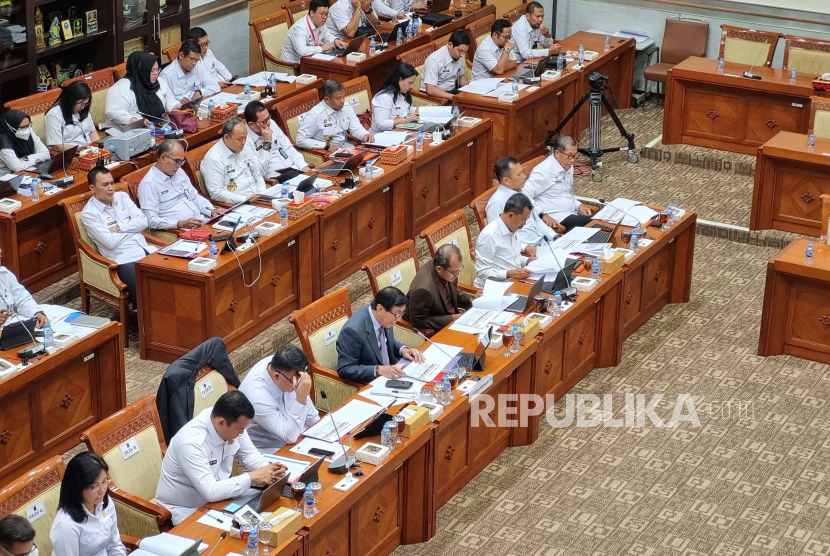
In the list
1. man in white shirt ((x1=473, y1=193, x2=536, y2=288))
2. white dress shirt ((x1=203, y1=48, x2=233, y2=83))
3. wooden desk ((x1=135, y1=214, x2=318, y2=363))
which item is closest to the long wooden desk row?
man in white shirt ((x1=473, y1=193, x2=536, y2=288))

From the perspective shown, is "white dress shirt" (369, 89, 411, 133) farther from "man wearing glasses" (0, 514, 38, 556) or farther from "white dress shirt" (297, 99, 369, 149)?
"man wearing glasses" (0, 514, 38, 556)

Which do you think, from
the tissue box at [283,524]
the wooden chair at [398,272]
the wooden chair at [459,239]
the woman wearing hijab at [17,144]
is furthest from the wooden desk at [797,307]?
the woman wearing hijab at [17,144]

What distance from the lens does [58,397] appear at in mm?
6711

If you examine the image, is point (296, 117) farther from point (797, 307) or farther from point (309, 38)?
point (797, 307)

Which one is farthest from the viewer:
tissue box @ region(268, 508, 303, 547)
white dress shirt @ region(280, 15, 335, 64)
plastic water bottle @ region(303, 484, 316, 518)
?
white dress shirt @ region(280, 15, 335, 64)

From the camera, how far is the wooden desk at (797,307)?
25.7 ft

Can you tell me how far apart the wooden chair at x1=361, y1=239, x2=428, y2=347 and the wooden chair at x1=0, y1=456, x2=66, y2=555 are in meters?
2.39

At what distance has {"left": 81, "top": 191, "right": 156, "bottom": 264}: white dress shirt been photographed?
7738 millimetres

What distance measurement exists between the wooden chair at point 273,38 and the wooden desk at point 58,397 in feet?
17.3

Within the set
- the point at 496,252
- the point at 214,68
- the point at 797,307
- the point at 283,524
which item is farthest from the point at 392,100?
the point at 283,524

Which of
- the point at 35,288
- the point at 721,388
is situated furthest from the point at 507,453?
the point at 35,288

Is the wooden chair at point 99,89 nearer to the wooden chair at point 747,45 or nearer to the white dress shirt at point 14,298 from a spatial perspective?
the white dress shirt at point 14,298

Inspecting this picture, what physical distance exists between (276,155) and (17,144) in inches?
73.0

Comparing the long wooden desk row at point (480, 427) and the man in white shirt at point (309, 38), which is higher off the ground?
the man in white shirt at point (309, 38)
